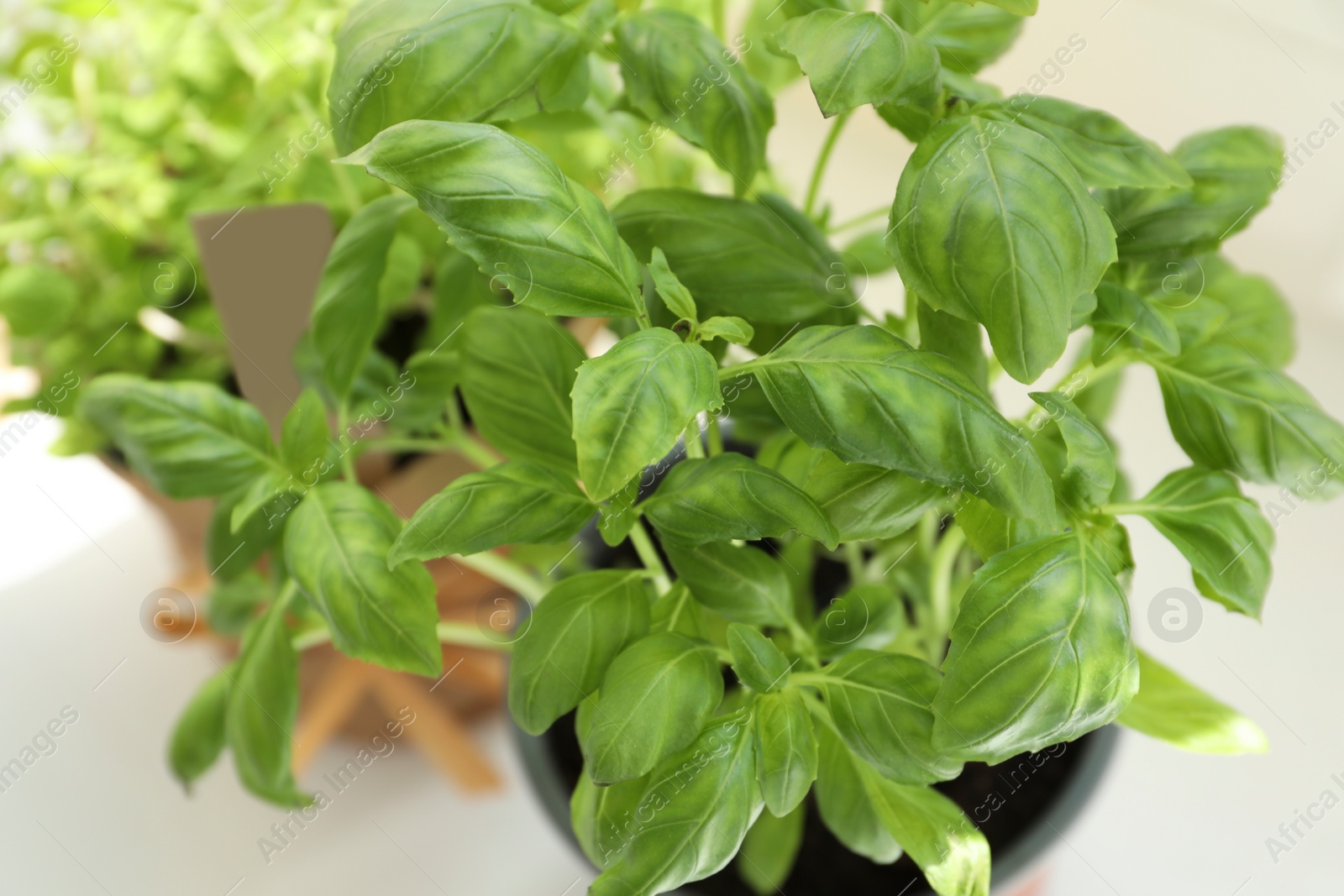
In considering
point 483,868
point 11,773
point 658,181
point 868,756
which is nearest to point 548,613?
point 868,756

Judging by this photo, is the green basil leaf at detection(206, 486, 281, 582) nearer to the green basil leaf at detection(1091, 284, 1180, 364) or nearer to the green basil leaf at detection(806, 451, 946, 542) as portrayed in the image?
the green basil leaf at detection(806, 451, 946, 542)

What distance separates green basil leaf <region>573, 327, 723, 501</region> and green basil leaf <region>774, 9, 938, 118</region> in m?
0.12

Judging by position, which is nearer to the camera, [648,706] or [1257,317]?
[648,706]

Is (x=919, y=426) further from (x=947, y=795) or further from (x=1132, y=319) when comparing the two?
(x=947, y=795)

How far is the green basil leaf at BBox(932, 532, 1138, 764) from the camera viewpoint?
0.39 m

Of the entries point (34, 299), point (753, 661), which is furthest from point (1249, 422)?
point (34, 299)

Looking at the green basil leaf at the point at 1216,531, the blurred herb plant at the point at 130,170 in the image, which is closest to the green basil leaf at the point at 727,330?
the green basil leaf at the point at 1216,531

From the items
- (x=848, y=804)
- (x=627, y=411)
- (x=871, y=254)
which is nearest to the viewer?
Answer: (x=627, y=411)

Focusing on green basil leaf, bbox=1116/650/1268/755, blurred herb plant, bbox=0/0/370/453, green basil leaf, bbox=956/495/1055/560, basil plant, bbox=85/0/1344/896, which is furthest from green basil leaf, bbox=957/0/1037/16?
blurred herb plant, bbox=0/0/370/453

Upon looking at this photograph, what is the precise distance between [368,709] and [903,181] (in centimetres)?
75

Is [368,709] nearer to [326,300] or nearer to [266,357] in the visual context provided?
[266,357]

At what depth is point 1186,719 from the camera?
0.54 m

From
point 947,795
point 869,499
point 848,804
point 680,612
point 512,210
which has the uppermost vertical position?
point 512,210

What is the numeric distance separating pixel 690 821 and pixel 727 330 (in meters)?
0.20
